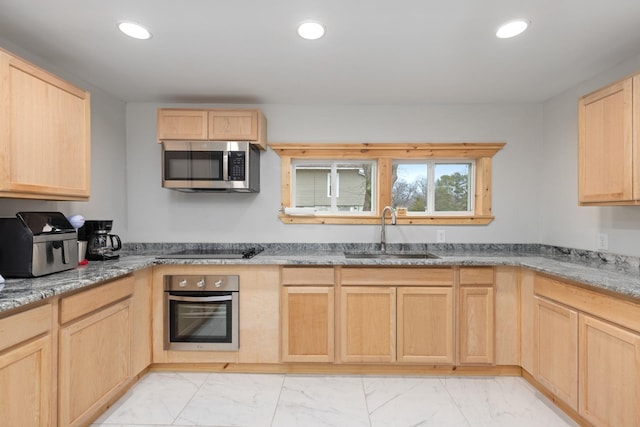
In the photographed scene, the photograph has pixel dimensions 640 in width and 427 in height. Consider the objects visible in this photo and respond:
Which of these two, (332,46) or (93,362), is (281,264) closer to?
(93,362)

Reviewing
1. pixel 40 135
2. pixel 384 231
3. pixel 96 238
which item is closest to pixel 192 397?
pixel 96 238

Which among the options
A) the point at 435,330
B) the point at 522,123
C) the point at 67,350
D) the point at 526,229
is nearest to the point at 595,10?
the point at 522,123

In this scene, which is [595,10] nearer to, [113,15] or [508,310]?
[508,310]

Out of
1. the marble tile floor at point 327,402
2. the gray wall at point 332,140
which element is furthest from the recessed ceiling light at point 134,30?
the marble tile floor at point 327,402

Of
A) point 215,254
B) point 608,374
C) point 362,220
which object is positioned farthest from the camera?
point 362,220

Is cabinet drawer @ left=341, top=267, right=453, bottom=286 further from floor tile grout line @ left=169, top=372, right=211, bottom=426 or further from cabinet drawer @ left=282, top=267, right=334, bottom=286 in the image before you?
floor tile grout line @ left=169, top=372, right=211, bottom=426

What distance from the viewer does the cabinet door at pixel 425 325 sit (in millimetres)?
2412

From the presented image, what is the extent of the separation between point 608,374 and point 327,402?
1.59 metres

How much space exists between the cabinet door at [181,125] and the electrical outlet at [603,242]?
311cm

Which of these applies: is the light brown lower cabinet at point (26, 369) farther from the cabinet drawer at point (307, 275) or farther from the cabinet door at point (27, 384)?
the cabinet drawer at point (307, 275)

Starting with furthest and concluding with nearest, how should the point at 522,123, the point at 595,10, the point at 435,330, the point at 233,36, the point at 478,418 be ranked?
the point at 522,123
the point at 435,330
the point at 478,418
the point at 233,36
the point at 595,10

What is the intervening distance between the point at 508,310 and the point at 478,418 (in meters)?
0.85

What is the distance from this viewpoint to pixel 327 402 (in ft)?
6.93

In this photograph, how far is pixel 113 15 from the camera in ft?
5.40
